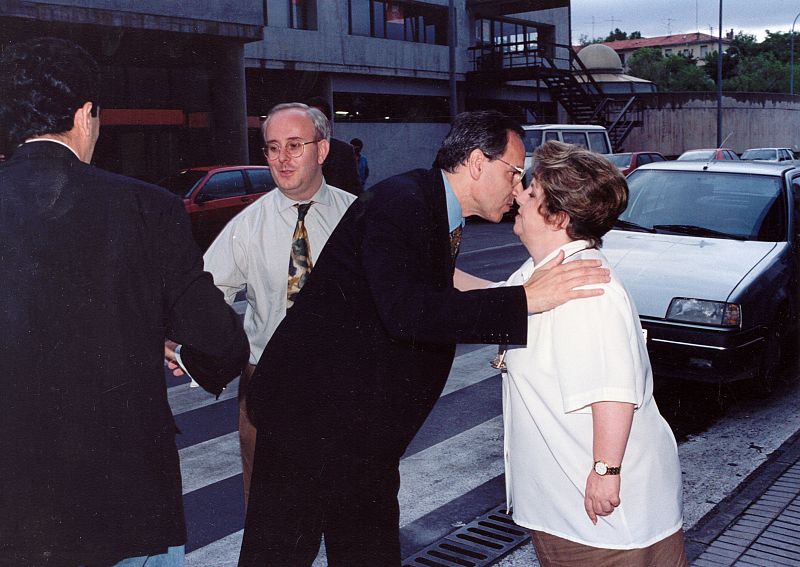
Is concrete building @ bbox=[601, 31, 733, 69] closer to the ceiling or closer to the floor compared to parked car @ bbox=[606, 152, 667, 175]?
closer to the ceiling

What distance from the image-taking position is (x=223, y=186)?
14500 millimetres

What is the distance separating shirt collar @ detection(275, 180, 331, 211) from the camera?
142 inches

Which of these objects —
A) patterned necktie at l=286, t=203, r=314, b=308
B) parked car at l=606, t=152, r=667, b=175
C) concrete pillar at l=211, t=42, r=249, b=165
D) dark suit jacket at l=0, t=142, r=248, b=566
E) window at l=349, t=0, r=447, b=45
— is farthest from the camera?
window at l=349, t=0, r=447, b=45

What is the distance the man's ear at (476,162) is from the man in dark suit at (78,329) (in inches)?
37.8

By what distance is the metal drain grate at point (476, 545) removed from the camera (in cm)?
388

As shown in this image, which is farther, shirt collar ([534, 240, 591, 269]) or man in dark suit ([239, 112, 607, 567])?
shirt collar ([534, 240, 591, 269])

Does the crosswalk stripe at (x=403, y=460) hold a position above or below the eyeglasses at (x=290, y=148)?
below

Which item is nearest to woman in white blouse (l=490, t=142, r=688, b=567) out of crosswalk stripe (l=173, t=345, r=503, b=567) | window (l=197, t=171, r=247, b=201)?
crosswalk stripe (l=173, t=345, r=503, b=567)

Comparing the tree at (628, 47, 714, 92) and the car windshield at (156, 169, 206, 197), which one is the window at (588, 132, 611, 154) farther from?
the tree at (628, 47, 714, 92)

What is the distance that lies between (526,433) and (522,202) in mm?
637

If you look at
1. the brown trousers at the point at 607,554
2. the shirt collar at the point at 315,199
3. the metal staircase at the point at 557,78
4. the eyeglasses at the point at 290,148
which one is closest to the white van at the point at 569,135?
the metal staircase at the point at 557,78

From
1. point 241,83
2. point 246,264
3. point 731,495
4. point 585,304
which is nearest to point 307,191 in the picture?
point 246,264

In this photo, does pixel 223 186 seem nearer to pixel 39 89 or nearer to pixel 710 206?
pixel 710 206

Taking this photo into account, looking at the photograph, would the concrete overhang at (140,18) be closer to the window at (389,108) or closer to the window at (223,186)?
the window at (223,186)
